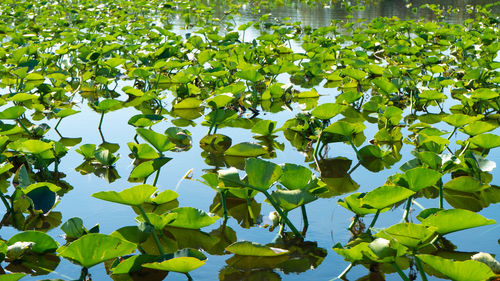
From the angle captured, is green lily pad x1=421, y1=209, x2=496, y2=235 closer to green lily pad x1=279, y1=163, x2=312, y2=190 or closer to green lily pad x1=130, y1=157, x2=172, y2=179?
green lily pad x1=279, y1=163, x2=312, y2=190

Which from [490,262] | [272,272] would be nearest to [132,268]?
[272,272]

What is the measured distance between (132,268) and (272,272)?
35 centimetres

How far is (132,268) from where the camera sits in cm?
136

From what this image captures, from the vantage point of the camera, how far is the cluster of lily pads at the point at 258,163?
1.33 m

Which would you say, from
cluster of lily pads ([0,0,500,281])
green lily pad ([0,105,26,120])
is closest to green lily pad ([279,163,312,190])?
cluster of lily pads ([0,0,500,281])

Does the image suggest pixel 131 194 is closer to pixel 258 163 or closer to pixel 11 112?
pixel 258 163

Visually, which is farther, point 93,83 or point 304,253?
point 93,83

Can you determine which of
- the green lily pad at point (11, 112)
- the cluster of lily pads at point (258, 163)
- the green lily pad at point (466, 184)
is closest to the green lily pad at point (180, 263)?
the cluster of lily pads at point (258, 163)

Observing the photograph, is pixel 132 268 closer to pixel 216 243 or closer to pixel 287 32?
pixel 216 243

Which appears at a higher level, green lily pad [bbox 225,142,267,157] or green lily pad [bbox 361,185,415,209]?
green lily pad [bbox 361,185,415,209]

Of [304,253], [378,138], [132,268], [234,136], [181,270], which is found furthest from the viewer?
[234,136]

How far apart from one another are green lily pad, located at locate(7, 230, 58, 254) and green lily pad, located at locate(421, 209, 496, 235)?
0.92 meters

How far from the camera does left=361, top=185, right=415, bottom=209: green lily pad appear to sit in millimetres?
1309

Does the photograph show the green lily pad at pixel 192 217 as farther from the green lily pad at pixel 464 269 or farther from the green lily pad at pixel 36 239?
the green lily pad at pixel 464 269
